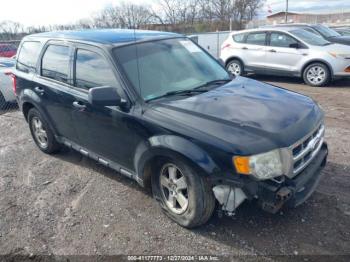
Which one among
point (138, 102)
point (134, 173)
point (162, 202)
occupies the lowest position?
point (162, 202)

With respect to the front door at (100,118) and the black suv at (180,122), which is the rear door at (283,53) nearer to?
the black suv at (180,122)

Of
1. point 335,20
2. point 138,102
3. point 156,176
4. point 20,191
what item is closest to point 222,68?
point 138,102

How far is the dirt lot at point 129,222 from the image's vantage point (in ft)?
9.46

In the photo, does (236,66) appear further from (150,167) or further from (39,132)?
(150,167)

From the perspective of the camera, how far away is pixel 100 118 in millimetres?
3520

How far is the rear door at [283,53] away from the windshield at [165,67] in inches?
227

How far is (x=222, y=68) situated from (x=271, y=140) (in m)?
1.86

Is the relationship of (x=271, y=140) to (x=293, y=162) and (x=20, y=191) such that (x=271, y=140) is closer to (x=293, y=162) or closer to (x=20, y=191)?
(x=293, y=162)

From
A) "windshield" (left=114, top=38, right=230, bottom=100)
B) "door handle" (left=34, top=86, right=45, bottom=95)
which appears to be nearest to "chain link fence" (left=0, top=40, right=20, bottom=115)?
"door handle" (left=34, top=86, right=45, bottom=95)

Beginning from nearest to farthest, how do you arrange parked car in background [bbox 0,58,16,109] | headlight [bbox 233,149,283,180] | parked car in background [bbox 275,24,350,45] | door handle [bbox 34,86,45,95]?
headlight [bbox 233,149,283,180], door handle [bbox 34,86,45,95], parked car in background [bbox 0,58,16,109], parked car in background [bbox 275,24,350,45]

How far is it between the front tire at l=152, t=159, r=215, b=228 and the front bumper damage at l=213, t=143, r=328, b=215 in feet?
0.55

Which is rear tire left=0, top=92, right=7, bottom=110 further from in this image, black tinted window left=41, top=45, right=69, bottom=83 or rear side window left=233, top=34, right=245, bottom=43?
rear side window left=233, top=34, right=245, bottom=43

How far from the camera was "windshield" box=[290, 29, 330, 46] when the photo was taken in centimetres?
901

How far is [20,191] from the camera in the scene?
4.11 m
